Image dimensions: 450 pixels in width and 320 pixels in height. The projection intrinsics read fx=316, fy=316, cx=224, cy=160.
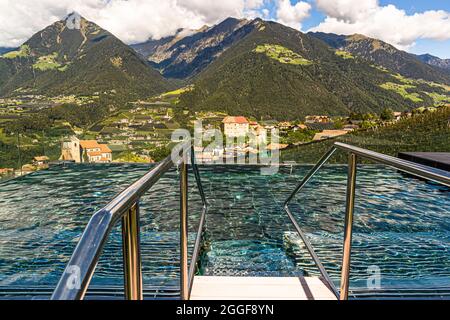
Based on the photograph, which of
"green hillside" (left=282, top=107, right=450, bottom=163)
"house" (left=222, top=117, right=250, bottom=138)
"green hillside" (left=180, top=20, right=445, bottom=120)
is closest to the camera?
"green hillside" (left=282, top=107, right=450, bottom=163)

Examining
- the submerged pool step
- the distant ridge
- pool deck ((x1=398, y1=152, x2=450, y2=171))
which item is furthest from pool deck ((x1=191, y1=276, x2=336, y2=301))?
the distant ridge

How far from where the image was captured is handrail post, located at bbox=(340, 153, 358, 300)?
1.51m

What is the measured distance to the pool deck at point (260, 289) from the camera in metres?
1.54

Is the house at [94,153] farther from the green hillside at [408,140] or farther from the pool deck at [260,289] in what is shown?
the pool deck at [260,289]

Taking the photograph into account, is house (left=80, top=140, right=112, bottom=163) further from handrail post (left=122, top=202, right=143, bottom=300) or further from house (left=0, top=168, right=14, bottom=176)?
handrail post (left=122, top=202, right=143, bottom=300)

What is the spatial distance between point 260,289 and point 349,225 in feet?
1.81

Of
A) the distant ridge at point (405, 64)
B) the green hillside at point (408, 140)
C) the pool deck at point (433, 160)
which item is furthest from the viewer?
the distant ridge at point (405, 64)

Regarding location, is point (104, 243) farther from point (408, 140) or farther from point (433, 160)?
point (408, 140)

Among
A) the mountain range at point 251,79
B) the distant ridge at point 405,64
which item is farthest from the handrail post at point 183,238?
the distant ridge at point 405,64

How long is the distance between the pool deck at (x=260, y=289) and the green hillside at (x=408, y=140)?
4.99m

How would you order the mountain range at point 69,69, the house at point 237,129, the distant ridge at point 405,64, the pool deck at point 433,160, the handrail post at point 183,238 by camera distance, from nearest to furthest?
the handrail post at point 183,238, the pool deck at point 433,160, the house at point 237,129, the mountain range at point 69,69, the distant ridge at point 405,64

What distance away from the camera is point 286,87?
58.9m

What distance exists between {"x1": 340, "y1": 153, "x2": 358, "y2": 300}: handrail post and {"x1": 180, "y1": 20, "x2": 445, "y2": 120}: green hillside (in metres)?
40.1
